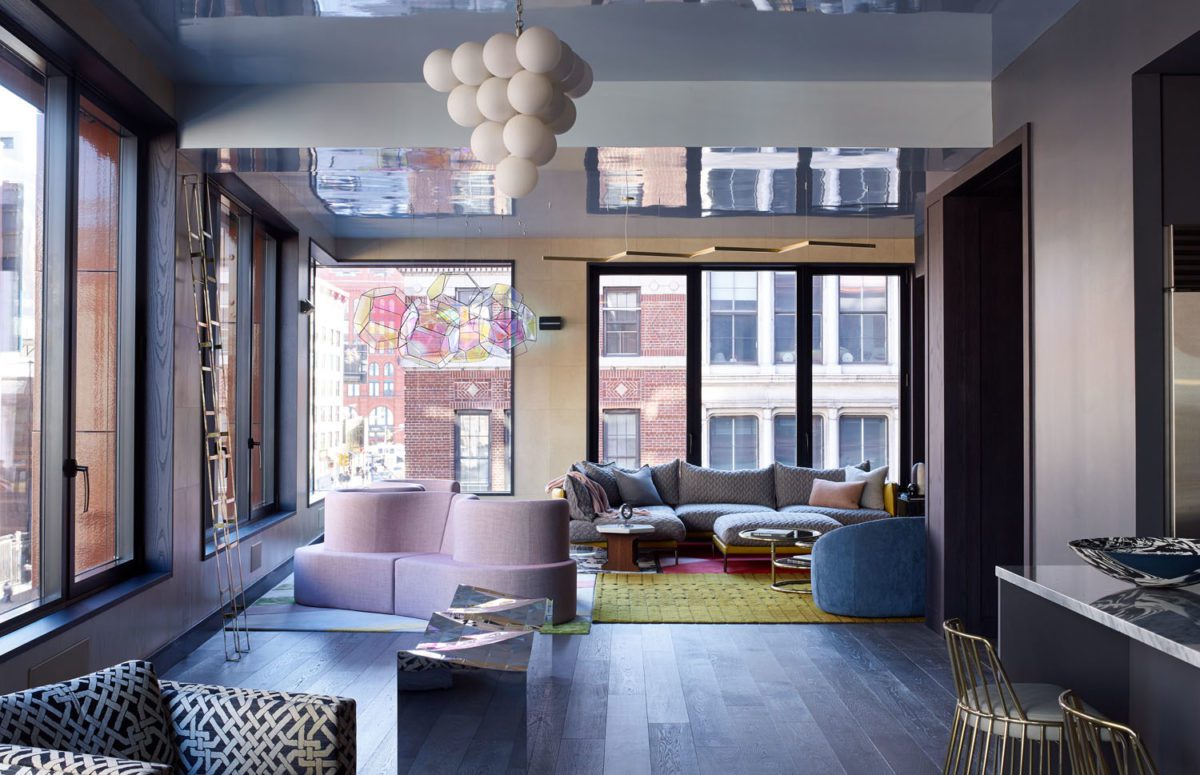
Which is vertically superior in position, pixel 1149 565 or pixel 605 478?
pixel 1149 565

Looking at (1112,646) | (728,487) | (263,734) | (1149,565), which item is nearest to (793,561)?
(728,487)

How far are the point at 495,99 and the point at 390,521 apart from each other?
4.28 m

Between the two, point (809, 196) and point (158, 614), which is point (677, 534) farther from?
point (158, 614)

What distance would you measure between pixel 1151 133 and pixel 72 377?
485cm

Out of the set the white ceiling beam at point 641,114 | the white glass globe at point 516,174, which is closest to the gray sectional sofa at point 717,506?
the white ceiling beam at point 641,114

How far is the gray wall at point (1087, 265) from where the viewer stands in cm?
390

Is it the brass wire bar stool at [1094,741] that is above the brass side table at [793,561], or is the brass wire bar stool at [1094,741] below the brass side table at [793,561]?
above

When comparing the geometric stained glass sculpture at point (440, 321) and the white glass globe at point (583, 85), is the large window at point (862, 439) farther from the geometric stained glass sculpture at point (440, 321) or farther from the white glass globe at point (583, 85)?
the white glass globe at point (583, 85)

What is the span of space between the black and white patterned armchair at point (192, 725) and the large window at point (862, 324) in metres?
9.15

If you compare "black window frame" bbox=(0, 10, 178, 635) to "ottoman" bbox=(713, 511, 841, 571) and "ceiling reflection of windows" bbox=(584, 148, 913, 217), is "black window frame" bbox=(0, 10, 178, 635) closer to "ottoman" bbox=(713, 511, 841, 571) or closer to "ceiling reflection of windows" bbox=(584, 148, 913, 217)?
"ceiling reflection of windows" bbox=(584, 148, 913, 217)

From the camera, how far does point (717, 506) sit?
33.1 ft

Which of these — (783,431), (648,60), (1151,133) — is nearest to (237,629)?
(648,60)

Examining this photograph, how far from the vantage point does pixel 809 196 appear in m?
7.57

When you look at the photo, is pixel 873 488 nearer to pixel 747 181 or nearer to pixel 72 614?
pixel 747 181
